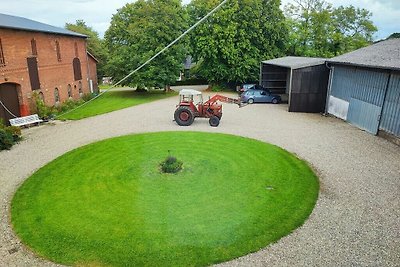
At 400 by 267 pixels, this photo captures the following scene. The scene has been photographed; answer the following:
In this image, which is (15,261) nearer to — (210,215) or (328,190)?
(210,215)

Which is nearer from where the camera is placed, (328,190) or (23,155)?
(328,190)

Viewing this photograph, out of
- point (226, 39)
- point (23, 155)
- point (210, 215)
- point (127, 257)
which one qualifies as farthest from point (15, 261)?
point (226, 39)

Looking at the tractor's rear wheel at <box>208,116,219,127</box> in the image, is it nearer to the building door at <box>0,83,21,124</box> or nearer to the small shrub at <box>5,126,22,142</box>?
the small shrub at <box>5,126,22,142</box>

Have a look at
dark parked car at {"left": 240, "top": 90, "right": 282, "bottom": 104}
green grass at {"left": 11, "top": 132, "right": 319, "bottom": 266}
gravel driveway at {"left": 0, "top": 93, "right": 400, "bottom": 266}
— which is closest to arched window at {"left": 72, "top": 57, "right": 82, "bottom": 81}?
gravel driveway at {"left": 0, "top": 93, "right": 400, "bottom": 266}

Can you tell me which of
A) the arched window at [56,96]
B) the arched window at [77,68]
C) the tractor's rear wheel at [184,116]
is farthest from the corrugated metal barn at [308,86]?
the arched window at [77,68]

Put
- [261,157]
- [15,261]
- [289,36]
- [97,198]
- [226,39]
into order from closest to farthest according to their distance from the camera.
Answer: [15,261] → [97,198] → [261,157] → [226,39] → [289,36]

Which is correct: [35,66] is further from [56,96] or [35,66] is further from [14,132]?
[14,132]
